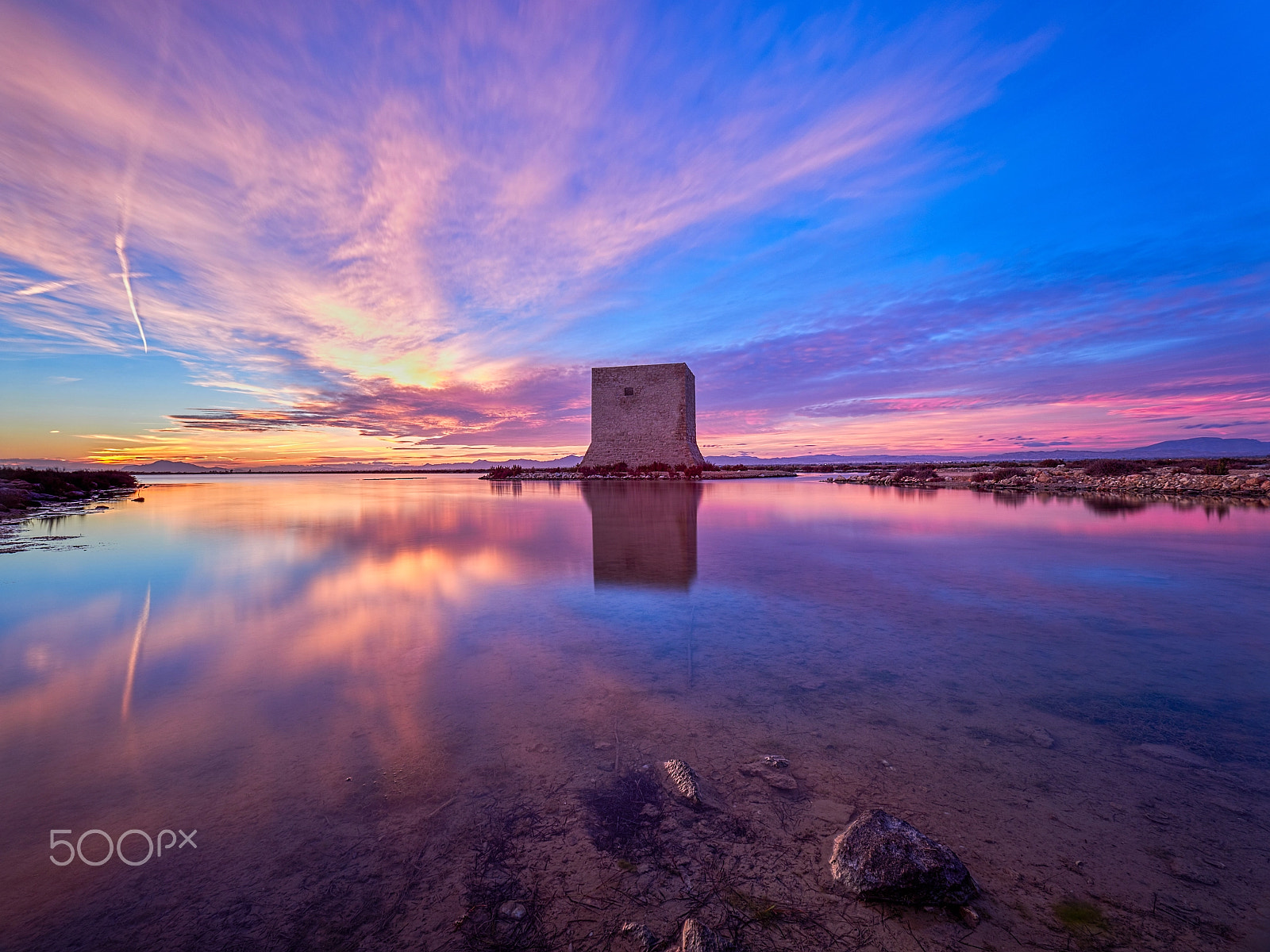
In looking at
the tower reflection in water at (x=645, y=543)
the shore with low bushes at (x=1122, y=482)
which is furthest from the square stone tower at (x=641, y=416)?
the tower reflection in water at (x=645, y=543)

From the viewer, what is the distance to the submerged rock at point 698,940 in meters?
1.15

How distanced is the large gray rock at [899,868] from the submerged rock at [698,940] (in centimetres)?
40

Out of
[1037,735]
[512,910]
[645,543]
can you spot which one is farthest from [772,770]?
[645,543]

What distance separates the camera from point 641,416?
31.0 meters

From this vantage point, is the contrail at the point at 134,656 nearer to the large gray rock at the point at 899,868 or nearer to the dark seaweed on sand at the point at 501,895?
the dark seaweed on sand at the point at 501,895

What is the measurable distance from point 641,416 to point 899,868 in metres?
30.0

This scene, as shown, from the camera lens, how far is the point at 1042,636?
3.18 metres

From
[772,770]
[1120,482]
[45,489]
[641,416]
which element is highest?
[641,416]

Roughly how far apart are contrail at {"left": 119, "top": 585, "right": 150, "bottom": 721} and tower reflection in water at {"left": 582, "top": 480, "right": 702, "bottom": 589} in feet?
9.86

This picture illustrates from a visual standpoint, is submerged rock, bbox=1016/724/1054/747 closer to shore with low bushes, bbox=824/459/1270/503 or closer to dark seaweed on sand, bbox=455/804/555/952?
dark seaweed on sand, bbox=455/804/555/952

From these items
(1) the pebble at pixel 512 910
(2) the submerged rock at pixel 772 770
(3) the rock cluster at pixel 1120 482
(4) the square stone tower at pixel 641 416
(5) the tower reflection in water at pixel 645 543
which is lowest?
(2) the submerged rock at pixel 772 770

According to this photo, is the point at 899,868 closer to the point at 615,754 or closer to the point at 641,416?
the point at 615,754

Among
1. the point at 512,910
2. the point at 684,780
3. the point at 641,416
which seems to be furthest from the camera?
the point at 641,416

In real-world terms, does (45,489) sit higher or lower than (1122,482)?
higher
